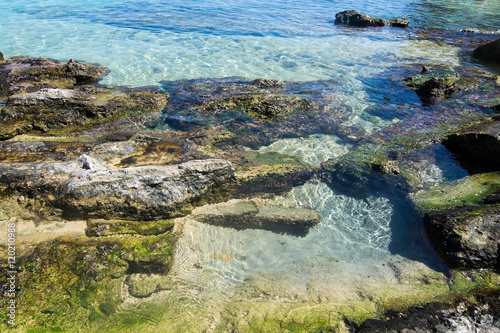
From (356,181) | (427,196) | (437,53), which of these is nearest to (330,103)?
(356,181)

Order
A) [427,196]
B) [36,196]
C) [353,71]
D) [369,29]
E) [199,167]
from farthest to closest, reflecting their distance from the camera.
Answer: [369,29] → [353,71] → [427,196] → [199,167] → [36,196]

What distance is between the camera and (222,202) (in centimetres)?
580

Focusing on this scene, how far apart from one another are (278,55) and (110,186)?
1170cm

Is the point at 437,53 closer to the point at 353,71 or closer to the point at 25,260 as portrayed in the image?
the point at 353,71

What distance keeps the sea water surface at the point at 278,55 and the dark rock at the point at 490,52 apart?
117 centimetres

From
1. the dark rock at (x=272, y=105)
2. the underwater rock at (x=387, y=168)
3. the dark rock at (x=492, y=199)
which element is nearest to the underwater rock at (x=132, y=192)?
the dark rock at (x=272, y=105)

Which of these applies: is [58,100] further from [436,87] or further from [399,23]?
[399,23]

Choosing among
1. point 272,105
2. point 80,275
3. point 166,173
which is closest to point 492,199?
point 272,105

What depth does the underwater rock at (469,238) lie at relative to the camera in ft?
15.2

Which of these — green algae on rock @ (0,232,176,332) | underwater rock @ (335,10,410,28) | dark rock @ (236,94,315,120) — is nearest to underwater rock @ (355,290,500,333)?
green algae on rock @ (0,232,176,332)

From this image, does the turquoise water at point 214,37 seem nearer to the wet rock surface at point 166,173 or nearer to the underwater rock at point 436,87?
the underwater rock at point 436,87

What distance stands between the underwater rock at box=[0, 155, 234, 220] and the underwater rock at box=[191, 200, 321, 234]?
41cm

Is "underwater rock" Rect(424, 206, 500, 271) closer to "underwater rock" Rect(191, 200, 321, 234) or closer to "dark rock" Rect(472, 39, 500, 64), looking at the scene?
"underwater rock" Rect(191, 200, 321, 234)

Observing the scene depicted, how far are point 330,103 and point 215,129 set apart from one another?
4166 millimetres
